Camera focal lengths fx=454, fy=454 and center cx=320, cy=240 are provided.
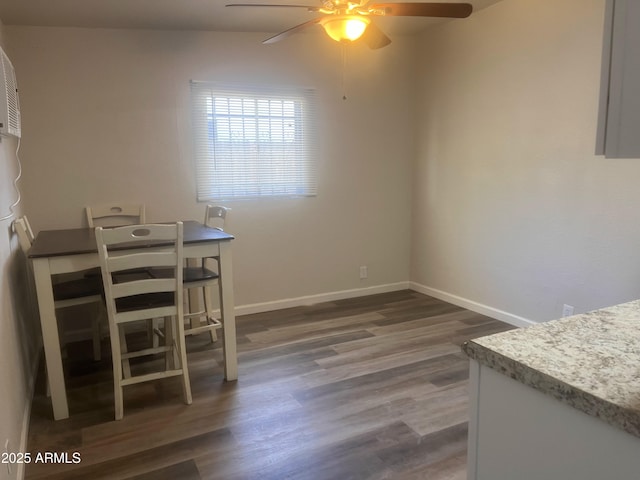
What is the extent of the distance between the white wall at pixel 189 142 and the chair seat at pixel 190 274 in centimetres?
76

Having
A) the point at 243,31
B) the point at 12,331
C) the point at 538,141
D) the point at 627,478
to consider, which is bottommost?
the point at 12,331

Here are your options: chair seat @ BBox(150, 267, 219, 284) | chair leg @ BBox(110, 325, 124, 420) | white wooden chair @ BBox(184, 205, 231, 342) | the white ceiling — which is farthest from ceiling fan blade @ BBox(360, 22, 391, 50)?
chair leg @ BBox(110, 325, 124, 420)

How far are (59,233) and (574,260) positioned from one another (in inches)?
139

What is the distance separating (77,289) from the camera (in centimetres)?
273

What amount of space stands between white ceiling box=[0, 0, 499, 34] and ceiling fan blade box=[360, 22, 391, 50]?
57 centimetres

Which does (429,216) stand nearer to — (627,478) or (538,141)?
(538,141)

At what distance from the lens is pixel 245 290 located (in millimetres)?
4016

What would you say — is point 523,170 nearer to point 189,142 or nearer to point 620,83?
point 189,142

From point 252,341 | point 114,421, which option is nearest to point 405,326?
point 252,341

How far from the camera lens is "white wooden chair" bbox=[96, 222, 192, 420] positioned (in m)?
2.29

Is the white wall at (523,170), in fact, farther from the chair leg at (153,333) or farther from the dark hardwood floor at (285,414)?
the chair leg at (153,333)

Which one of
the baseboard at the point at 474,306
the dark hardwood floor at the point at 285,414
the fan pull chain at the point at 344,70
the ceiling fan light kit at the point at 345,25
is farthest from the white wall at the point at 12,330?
the baseboard at the point at 474,306

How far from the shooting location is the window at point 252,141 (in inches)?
146

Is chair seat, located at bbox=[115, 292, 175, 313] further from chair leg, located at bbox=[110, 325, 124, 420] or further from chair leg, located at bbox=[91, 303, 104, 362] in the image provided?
chair leg, located at bbox=[91, 303, 104, 362]
